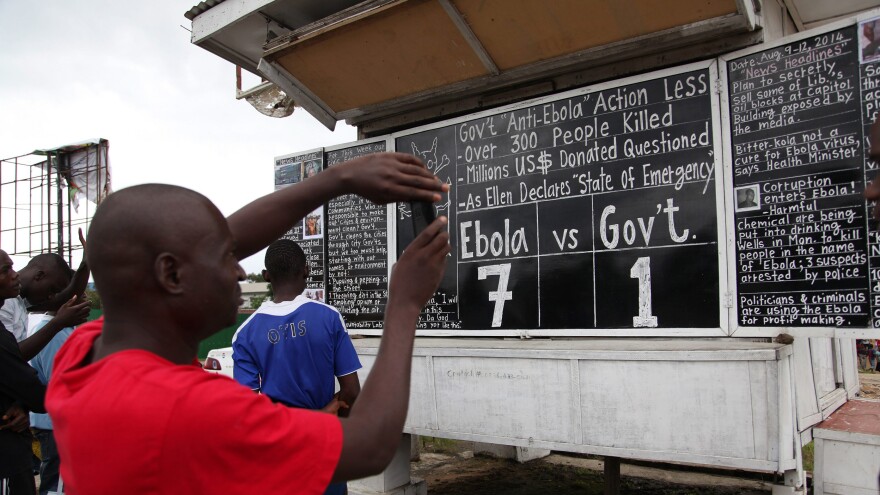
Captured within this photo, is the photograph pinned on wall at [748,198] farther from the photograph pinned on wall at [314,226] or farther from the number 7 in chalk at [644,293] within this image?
the photograph pinned on wall at [314,226]

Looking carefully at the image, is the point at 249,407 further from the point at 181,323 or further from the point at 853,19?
the point at 853,19

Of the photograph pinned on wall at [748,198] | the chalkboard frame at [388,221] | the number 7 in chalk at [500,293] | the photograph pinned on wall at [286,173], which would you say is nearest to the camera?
the photograph pinned on wall at [748,198]

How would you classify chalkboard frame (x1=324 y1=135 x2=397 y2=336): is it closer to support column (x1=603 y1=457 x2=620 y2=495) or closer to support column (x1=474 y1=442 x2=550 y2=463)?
support column (x1=474 y1=442 x2=550 y2=463)

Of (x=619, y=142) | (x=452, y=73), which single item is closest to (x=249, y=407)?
(x=619, y=142)

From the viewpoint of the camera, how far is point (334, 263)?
6.35 meters

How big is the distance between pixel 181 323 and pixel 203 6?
17.1ft

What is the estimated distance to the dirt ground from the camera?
5.71 m

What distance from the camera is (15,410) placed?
313 cm

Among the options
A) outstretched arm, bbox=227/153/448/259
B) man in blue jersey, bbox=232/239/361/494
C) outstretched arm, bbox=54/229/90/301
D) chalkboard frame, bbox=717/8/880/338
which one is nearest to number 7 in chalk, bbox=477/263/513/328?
chalkboard frame, bbox=717/8/880/338

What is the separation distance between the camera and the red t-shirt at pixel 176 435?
41.9 inches

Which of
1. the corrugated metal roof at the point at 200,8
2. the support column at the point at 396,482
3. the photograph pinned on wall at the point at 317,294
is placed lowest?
the support column at the point at 396,482

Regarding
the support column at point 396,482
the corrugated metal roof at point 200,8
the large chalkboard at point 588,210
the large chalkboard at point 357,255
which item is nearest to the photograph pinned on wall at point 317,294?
the large chalkboard at point 357,255

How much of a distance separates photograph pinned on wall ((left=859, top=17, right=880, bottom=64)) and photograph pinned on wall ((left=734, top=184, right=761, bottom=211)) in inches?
37.4

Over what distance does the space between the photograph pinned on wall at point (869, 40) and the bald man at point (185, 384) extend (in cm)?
349
